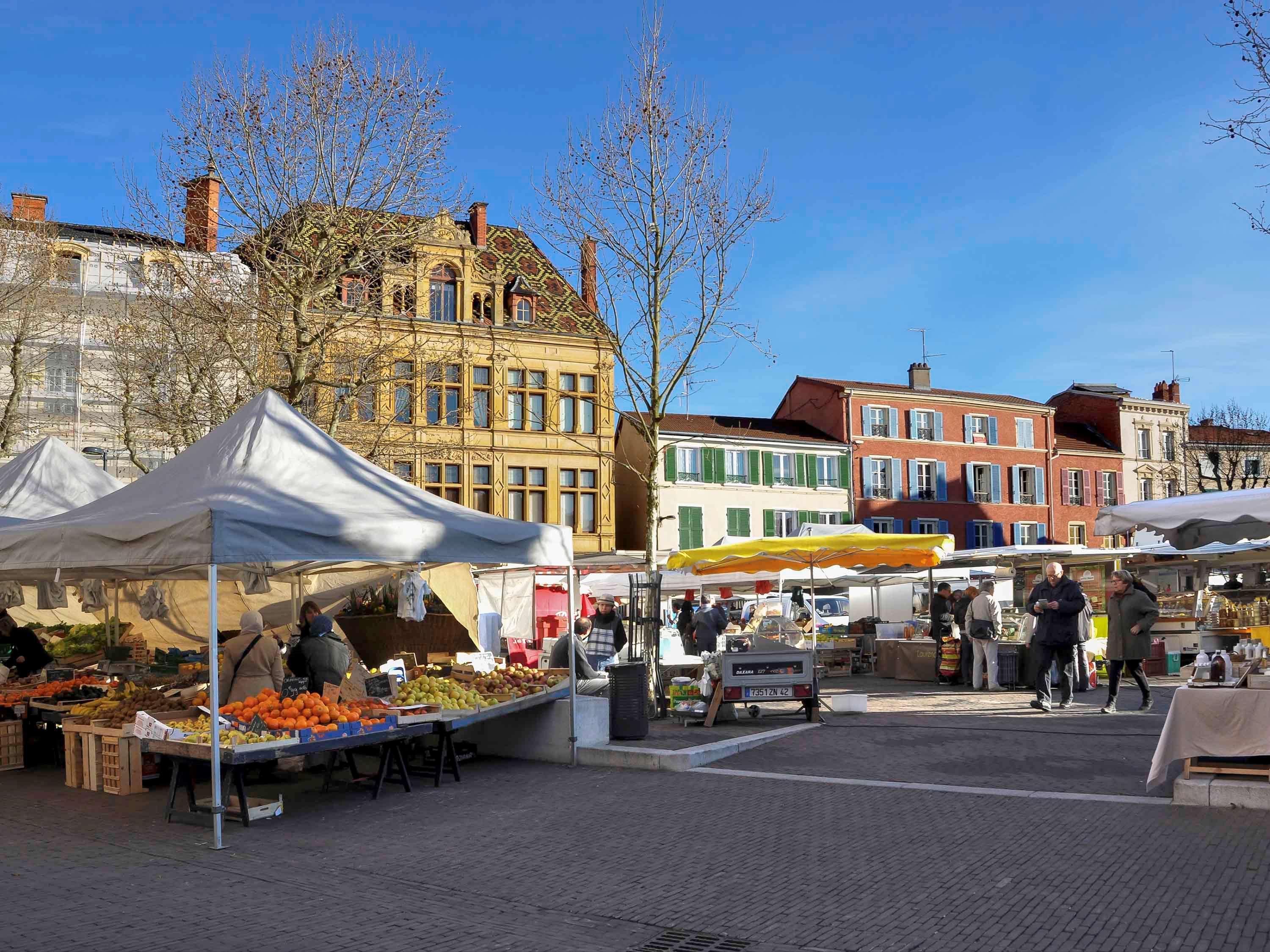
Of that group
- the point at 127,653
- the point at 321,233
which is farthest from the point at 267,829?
the point at 321,233

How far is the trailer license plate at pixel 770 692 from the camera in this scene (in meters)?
13.5

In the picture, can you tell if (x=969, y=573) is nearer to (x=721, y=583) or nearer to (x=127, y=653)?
(x=721, y=583)

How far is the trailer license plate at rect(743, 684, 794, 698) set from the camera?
533 inches

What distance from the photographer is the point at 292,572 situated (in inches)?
594

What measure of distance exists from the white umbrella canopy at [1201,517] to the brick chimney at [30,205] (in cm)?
3056

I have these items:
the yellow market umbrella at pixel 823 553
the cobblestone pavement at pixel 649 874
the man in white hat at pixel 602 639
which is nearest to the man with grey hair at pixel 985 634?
the yellow market umbrella at pixel 823 553

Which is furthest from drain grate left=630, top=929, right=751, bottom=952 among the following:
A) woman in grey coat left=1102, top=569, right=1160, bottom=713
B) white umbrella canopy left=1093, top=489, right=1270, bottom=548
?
woman in grey coat left=1102, top=569, right=1160, bottom=713

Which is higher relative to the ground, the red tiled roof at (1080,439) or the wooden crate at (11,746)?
the red tiled roof at (1080,439)

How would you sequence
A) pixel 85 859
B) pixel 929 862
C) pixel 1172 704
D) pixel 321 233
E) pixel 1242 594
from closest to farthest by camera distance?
1. pixel 929 862
2. pixel 85 859
3. pixel 1172 704
4. pixel 321 233
5. pixel 1242 594

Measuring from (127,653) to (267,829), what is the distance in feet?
31.2

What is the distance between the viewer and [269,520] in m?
8.76

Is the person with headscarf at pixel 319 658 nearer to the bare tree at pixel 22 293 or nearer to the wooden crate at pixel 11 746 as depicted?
the wooden crate at pixel 11 746

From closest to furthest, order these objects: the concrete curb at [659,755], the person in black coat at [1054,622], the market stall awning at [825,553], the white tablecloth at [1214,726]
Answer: the white tablecloth at [1214,726] → the concrete curb at [659,755] → the person in black coat at [1054,622] → the market stall awning at [825,553]

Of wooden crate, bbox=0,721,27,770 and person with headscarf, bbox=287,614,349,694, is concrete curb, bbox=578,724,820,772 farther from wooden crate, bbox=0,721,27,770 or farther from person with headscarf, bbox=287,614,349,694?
wooden crate, bbox=0,721,27,770
